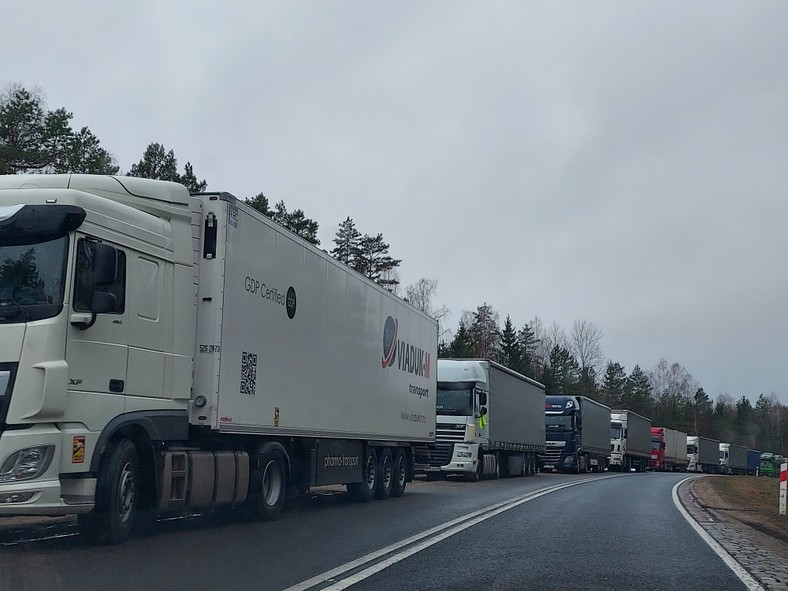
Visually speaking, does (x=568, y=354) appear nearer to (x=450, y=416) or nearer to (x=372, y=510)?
(x=450, y=416)

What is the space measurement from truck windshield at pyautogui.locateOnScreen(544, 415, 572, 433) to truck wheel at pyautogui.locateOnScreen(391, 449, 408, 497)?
26054mm

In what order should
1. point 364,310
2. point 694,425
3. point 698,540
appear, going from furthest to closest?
point 694,425 → point 364,310 → point 698,540

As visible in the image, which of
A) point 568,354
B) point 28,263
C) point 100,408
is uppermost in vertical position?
point 568,354

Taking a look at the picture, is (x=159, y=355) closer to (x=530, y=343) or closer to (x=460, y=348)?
(x=460, y=348)

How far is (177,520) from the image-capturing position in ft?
41.8

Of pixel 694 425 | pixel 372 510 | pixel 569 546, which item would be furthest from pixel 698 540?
pixel 694 425

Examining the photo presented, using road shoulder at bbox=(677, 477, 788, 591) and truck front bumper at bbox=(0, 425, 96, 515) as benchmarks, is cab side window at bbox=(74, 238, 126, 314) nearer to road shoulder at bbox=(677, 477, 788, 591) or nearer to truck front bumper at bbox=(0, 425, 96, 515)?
truck front bumper at bbox=(0, 425, 96, 515)

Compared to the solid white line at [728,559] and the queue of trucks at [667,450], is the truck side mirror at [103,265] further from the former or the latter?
the queue of trucks at [667,450]

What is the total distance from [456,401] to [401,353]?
10.7 metres

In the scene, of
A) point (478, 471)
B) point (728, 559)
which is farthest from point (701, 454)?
point (728, 559)

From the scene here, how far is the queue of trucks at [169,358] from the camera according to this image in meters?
8.83

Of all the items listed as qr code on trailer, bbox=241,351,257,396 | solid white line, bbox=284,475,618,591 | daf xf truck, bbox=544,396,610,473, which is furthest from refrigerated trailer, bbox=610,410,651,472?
qr code on trailer, bbox=241,351,257,396

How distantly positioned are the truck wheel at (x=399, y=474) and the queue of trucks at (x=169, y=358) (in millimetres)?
1680

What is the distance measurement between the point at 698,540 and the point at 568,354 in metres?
91.1
